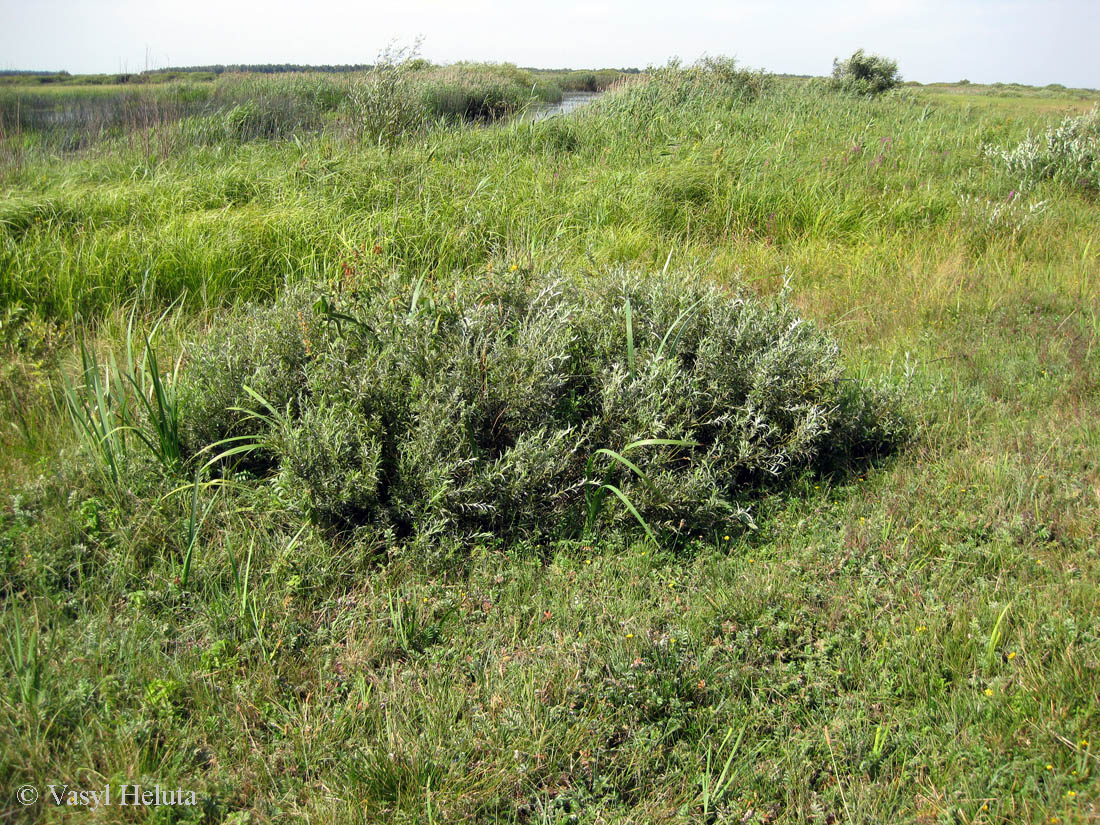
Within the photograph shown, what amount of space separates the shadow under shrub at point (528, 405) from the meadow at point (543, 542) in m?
0.02

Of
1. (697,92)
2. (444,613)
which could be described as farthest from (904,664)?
(697,92)

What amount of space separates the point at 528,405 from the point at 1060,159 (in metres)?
8.14

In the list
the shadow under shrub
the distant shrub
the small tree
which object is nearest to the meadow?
the shadow under shrub

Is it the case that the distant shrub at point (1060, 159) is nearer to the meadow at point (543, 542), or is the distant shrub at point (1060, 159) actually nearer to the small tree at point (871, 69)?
the meadow at point (543, 542)

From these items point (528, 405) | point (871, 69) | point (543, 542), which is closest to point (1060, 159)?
point (528, 405)

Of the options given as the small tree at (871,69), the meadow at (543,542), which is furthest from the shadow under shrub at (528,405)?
the small tree at (871,69)

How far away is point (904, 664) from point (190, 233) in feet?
18.0

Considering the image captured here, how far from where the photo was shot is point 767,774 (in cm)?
188

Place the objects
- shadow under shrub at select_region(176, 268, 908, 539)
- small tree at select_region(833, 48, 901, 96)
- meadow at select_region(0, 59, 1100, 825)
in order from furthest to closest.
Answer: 1. small tree at select_region(833, 48, 901, 96)
2. shadow under shrub at select_region(176, 268, 908, 539)
3. meadow at select_region(0, 59, 1100, 825)

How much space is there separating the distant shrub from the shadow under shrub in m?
6.24

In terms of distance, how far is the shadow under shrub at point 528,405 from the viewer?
110 inches

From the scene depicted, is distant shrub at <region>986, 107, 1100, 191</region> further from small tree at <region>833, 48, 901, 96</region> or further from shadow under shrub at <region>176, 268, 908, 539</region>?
small tree at <region>833, 48, 901, 96</region>

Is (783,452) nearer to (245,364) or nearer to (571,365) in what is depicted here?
(571,365)

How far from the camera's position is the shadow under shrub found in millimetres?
2799
